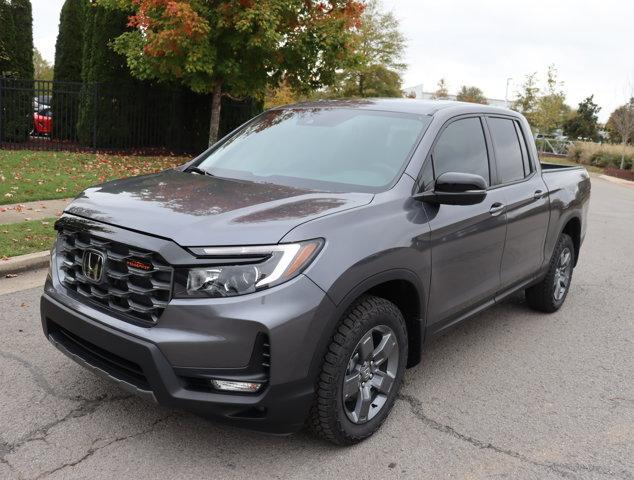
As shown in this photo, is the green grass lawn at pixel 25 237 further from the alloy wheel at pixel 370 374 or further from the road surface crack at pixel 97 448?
the alloy wheel at pixel 370 374

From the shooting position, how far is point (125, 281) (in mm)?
2865

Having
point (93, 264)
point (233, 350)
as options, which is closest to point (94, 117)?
point (93, 264)

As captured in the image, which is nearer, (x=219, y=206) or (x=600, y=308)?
(x=219, y=206)

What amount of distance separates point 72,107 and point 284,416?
1820 cm

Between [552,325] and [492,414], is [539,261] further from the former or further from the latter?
[492,414]

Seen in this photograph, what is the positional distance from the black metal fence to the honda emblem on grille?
578 inches

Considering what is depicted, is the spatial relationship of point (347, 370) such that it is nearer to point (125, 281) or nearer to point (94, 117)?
point (125, 281)

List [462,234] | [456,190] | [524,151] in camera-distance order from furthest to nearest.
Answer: [524,151], [462,234], [456,190]

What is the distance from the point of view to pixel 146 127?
18688 mm

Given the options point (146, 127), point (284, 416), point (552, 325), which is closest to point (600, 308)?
point (552, 325)

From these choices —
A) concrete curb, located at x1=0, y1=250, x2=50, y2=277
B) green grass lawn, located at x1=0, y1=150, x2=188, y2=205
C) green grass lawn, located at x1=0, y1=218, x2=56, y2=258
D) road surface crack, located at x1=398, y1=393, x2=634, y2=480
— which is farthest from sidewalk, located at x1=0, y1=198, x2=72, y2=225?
road surface crack, located at x1=398, y1=393, x2=634, y2=480

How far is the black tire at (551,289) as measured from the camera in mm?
5438

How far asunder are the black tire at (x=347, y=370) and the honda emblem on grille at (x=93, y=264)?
1151mm

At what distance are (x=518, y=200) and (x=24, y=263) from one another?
4606 mm
